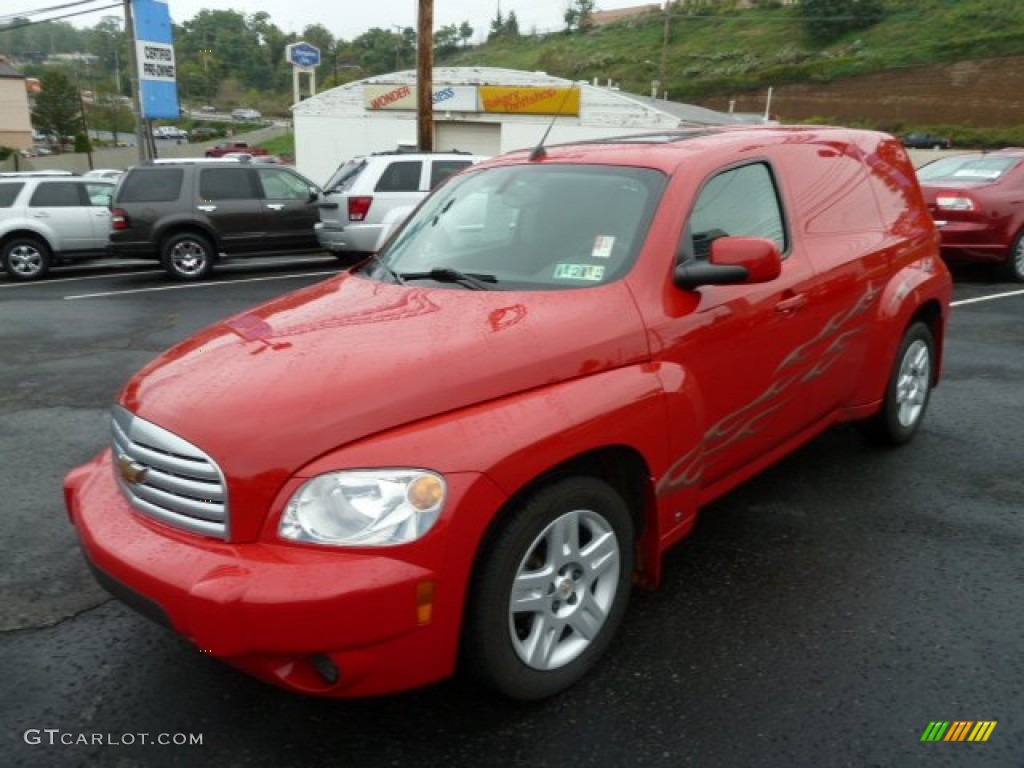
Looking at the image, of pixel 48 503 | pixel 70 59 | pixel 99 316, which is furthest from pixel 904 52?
pixel 70 59

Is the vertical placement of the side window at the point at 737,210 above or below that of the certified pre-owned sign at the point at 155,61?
below

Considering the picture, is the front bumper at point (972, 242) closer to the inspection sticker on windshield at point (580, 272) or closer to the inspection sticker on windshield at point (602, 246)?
the inspection sticker on windshield at point (602, 246)

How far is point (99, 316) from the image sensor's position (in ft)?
32.4

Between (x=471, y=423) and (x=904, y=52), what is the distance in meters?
71.3

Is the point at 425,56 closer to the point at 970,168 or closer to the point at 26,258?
the point at 26,258

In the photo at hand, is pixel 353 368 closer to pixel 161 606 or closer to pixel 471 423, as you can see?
pixel 471 423

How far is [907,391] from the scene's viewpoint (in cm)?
492

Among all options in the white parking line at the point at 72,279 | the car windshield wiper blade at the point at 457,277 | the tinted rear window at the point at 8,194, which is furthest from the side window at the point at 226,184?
the car windshield wiper blade at the point at 457,277

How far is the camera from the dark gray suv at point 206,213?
1280cm

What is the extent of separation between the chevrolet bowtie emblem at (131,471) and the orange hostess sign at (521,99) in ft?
93.8

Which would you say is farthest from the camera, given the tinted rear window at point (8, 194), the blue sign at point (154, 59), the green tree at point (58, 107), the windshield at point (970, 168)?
the green tree at point (58, 107)

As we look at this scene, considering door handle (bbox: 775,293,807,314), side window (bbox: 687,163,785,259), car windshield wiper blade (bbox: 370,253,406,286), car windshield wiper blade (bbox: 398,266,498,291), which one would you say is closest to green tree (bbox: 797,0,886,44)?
side window (bbox: 687,163,785,259)

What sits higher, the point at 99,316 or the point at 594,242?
the point at 594,242

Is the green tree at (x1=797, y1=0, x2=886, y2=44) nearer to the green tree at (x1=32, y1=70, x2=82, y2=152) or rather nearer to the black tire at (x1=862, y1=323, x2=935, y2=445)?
the green tree at (x1=32, y1=70, x2=82, y2=152)
